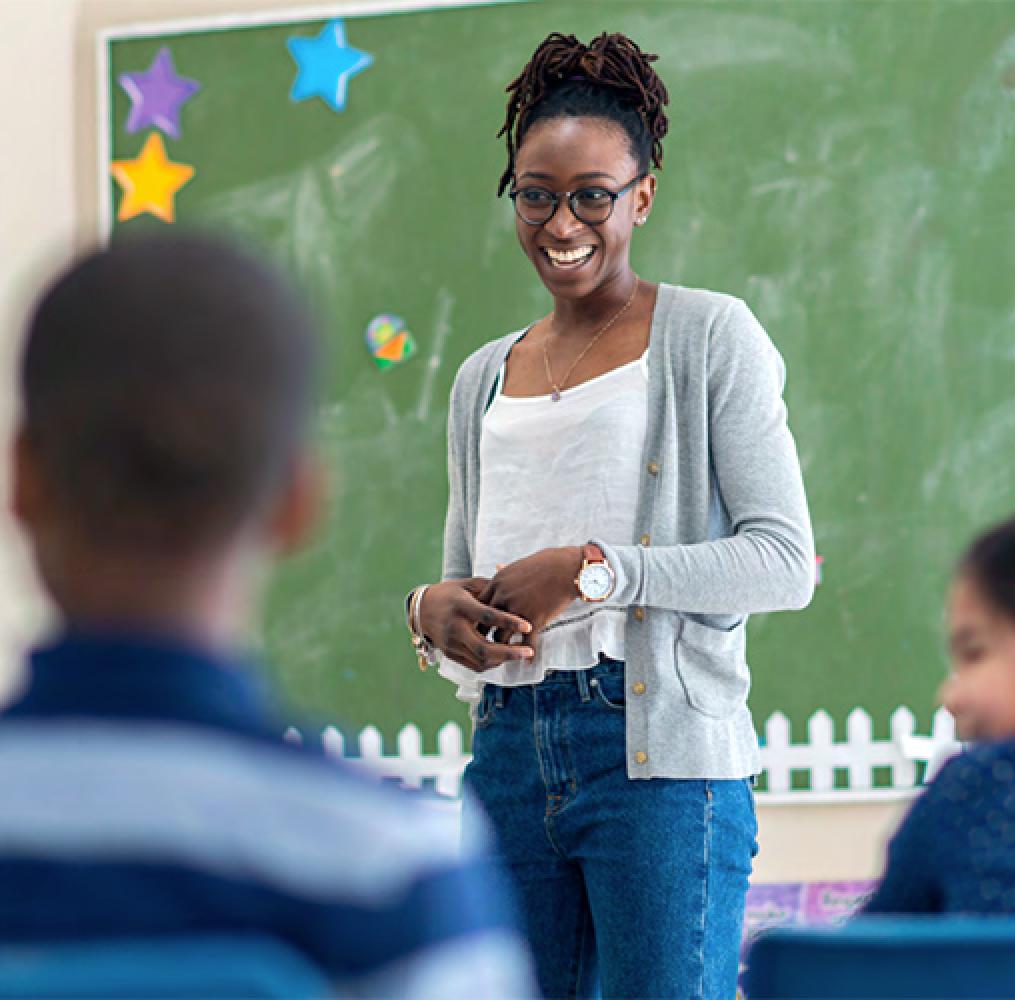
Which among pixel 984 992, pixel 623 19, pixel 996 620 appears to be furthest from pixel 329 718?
pixel 984 992

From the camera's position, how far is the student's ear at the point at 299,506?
2.38ft

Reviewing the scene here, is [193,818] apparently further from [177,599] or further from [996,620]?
[996,620]

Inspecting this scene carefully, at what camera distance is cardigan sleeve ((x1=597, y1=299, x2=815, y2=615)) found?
63.4 inches

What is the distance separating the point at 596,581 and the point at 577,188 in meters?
0.52

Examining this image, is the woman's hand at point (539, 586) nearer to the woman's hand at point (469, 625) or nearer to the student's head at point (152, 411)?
the woman's hand at point (469, 625)

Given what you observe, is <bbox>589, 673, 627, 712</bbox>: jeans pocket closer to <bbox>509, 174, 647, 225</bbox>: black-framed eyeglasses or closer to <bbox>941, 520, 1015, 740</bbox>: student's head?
<bbox>941, 520, 1015, 740</bbox>: student's head

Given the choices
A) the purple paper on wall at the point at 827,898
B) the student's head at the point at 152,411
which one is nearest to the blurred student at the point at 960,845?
the student's head at the point at 152,411

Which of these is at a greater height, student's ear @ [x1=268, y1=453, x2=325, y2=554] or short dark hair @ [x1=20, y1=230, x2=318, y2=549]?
short dark hair @ [x1=20, y1=230, x2=318, y2=549]

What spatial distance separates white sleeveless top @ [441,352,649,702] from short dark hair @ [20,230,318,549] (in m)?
0.98

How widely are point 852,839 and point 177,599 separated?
3.06 m

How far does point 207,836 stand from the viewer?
0.63 metres

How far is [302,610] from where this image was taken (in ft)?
12.0

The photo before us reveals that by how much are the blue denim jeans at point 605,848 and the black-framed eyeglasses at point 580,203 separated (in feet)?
1.81

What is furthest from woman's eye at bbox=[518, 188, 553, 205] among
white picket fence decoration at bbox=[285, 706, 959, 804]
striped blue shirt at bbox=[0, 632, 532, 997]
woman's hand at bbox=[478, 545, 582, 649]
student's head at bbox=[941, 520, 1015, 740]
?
white picket fence decoration at bbox=[285, 706, 959, 804]
